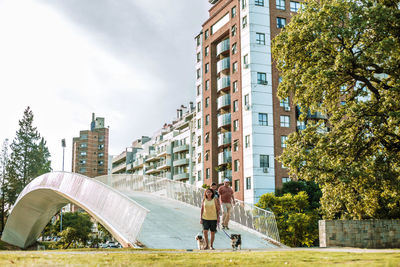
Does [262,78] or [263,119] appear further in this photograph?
[262,78]

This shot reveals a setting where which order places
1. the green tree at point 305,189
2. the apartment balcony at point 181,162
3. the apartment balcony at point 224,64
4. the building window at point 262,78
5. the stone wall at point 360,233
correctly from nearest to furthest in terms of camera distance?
the stone wall at point 360,233, the green tree at point 305,189, the building window at point 262,78, the apartment balcony at point 224,64, the apartment balcony at point 181,162

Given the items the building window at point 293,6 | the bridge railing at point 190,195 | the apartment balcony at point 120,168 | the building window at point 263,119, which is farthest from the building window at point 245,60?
the apartment balcony at point 120,168

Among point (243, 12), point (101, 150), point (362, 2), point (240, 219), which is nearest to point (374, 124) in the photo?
point (362, 2)

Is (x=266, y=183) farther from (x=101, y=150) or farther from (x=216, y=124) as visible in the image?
(x=101, y=150)

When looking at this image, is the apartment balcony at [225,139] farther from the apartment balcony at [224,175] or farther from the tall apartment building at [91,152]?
the tall apartment building at [91,152]

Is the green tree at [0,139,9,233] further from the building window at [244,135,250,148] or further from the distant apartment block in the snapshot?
the building window at [244,135,250,148]

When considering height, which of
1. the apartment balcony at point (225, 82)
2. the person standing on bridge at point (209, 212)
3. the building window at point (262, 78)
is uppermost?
the apartment balcony at point (225, 82)

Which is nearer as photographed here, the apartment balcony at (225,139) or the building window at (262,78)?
the building window at (262,78)

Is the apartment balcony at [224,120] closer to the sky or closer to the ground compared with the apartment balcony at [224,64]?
closer to the ground

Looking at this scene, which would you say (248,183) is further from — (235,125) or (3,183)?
(3,183)

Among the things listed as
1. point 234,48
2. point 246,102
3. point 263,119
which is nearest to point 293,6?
point 234,48

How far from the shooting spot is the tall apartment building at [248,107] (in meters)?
45.9

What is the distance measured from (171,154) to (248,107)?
121 ft

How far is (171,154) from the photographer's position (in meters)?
81.9
